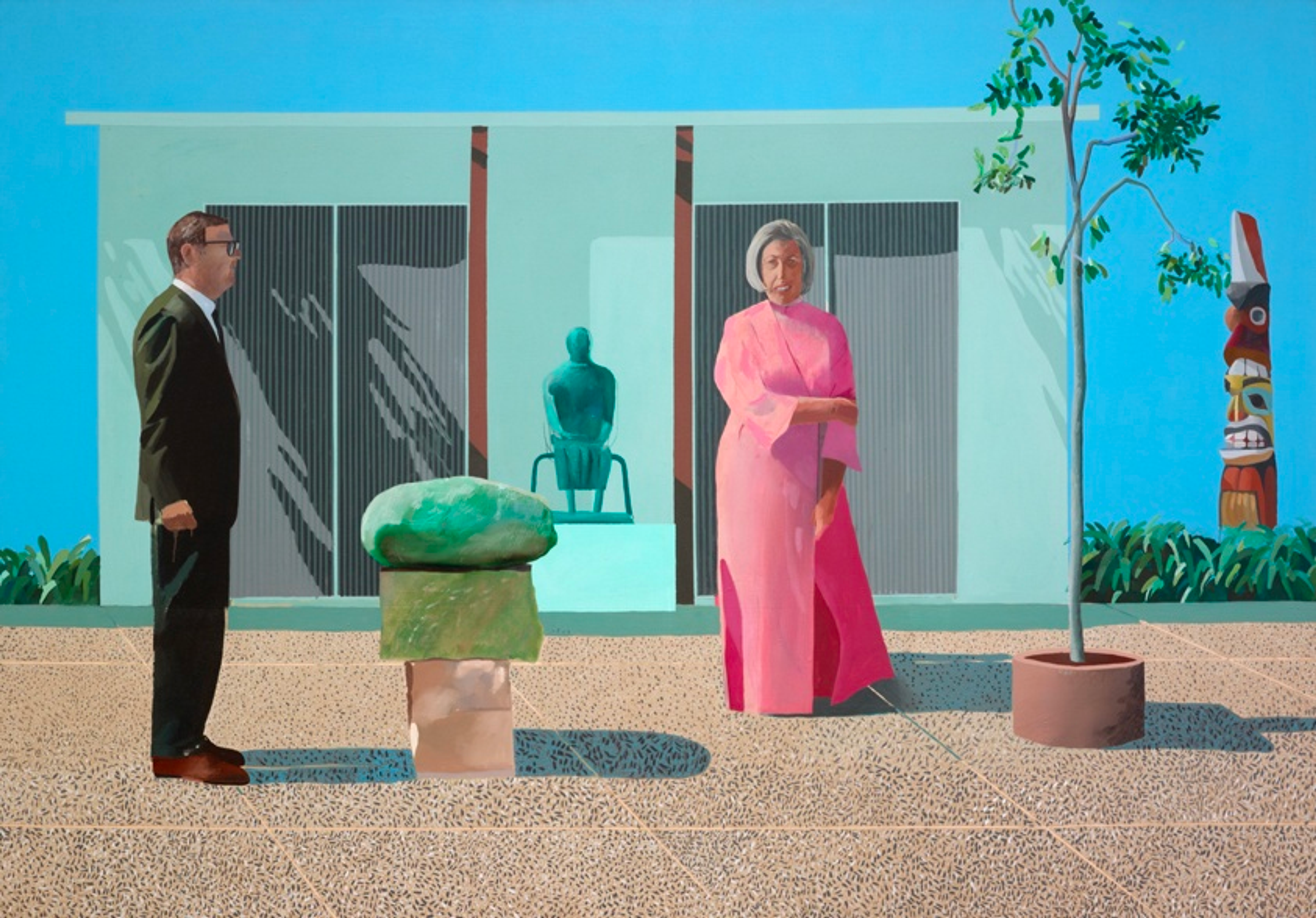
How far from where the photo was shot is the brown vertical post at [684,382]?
26.5 feet

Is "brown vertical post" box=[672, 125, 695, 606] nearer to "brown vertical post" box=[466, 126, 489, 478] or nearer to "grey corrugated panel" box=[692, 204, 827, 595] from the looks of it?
"grey corrugated panel" box=[692, 204, 827, 595]

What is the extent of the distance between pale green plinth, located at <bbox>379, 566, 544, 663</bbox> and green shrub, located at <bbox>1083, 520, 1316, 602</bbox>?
17.0ft

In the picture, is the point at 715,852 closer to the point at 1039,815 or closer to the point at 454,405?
the point at 1039,815

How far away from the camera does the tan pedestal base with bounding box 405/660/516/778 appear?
437 centimetres

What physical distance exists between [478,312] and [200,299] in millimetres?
3939

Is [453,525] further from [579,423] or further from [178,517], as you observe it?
[579,423]

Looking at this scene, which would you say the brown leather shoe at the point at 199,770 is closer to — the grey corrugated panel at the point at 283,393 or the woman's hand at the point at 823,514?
the woman's hand at the point at 823,514

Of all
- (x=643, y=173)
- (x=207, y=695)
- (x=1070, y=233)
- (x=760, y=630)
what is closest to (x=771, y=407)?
(x=760, y=630)

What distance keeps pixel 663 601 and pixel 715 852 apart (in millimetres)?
4050

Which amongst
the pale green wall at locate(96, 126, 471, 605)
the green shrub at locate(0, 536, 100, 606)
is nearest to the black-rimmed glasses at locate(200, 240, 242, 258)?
the pale green wall at locate(96, 126, 471, 605)

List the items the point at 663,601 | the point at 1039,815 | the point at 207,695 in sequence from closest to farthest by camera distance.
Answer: the point at 1039,815, the point at 207,695, the point at 663,601

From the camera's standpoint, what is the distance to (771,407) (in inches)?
205

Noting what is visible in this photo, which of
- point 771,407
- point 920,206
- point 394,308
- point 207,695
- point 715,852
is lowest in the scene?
point 715,852

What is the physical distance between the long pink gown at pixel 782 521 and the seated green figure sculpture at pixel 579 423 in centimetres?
239
